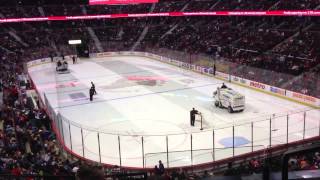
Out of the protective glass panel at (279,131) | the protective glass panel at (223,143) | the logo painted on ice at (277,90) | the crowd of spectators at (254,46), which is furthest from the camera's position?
the crowd of spectators at (254,46)

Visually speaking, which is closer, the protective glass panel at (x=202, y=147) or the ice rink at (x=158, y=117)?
the protective glass panel at (x=202, y=147)

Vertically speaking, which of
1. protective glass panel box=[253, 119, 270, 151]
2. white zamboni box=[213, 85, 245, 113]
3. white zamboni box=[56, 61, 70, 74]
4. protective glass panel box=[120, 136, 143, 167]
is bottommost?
protective glass panel box=[120, 136, 143, 167]

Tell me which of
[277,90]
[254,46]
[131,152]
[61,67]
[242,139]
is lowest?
[131,152]

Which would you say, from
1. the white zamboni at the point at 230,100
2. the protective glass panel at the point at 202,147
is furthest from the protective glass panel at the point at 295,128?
the white zamboni at the point at 230,100

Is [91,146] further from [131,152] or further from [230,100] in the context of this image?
[230,100]

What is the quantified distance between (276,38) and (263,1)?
26.4 feet

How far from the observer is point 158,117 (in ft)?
66.1

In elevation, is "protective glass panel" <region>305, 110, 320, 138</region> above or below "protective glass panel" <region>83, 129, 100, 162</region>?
above

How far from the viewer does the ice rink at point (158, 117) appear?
48.6 feet

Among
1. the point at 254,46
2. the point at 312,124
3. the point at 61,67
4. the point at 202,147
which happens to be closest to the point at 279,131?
the point at 312,124

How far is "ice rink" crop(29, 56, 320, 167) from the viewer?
14.8 meters

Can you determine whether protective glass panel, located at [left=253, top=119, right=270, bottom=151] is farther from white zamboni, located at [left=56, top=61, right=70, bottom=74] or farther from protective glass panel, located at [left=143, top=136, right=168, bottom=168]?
white zamboni, located at [left=56, top=61, right=70, bottom=74]

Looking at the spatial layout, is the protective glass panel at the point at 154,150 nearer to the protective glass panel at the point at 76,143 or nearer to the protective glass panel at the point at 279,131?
the protective glass panel at the point at 76,143

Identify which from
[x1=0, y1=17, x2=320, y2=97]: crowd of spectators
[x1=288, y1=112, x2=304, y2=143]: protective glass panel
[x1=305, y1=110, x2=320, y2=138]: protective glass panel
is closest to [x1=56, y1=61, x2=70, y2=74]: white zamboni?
[x1=0, y1=17, x2=320, y2=97]: crowd of spectators
